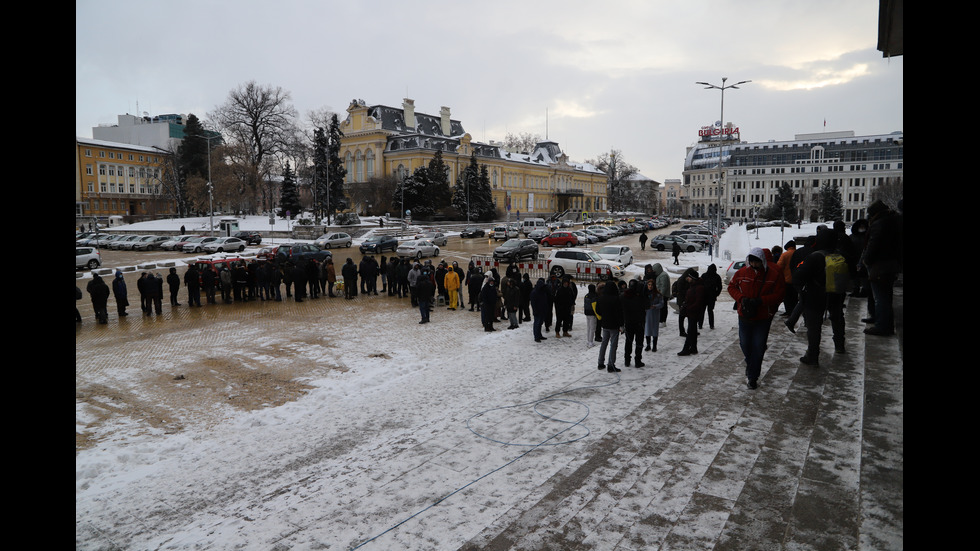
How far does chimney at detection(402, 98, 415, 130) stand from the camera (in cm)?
9162

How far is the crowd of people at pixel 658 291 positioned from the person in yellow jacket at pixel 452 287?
33 millimetres

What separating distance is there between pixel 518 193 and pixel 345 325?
8833cm

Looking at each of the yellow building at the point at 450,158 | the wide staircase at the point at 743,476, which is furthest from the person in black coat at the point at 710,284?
the yellow building at the point at 450,158

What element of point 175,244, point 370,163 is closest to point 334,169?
point 370,163

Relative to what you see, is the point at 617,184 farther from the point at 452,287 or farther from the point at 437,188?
the point at 452,287

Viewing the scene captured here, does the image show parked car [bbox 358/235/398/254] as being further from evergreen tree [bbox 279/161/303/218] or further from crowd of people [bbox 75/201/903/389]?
evergreen tree [bbox 279/161/303/218]

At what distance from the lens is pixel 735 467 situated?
580 cm

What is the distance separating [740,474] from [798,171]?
136109 mm

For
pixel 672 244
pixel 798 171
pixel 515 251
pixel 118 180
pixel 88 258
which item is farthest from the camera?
pixel 798 171

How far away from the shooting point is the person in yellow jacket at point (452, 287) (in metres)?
18.6

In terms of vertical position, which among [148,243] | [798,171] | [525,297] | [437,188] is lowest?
[525,297]
